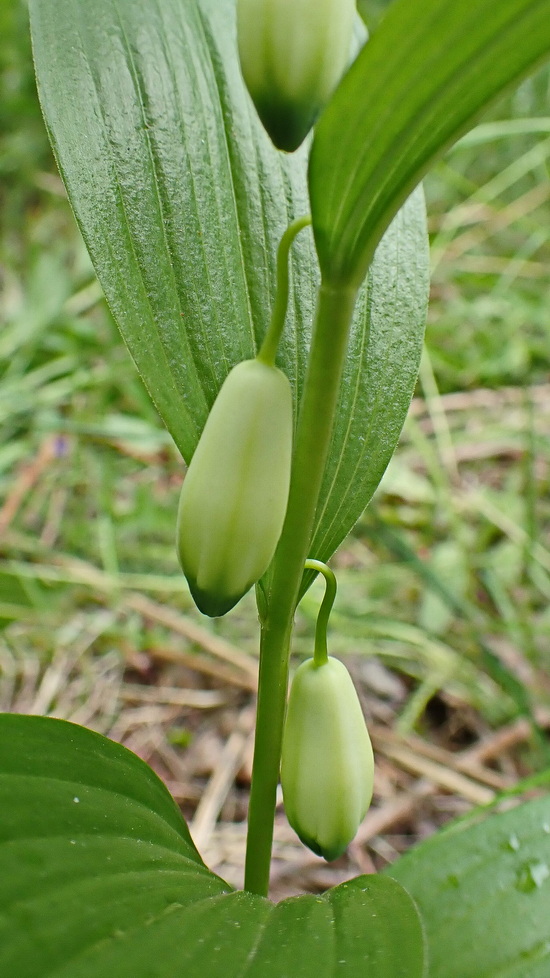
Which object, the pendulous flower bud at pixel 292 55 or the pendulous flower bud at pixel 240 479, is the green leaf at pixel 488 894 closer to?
the pendulous flower bud at pixel 240 479

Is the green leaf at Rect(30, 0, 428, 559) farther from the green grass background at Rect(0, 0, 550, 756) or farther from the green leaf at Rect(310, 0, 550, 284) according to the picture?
the green grass background at Rect(0, 0, 550, 756)

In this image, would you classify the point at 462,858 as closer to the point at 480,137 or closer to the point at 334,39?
the point at 334,39

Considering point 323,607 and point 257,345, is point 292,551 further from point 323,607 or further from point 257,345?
point 257,345

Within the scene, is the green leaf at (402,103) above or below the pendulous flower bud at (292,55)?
below

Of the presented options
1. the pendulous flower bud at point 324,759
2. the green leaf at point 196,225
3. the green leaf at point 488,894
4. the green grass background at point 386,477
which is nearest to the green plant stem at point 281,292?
the green leaf at point 196,225

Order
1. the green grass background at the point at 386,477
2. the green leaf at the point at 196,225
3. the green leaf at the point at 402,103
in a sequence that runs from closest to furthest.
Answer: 1. the green leaf at the point at 402,103
2. the green leaf at the point at 196,225
3. the green grass background at the point at 386,477

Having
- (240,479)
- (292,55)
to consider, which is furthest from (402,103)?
(240,479)

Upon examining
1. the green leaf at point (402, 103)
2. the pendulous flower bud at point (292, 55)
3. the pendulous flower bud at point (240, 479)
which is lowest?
the pendulous flower bud at point (240, 479)

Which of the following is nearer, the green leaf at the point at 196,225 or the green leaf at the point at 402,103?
the green leaf at the point at 402,103
